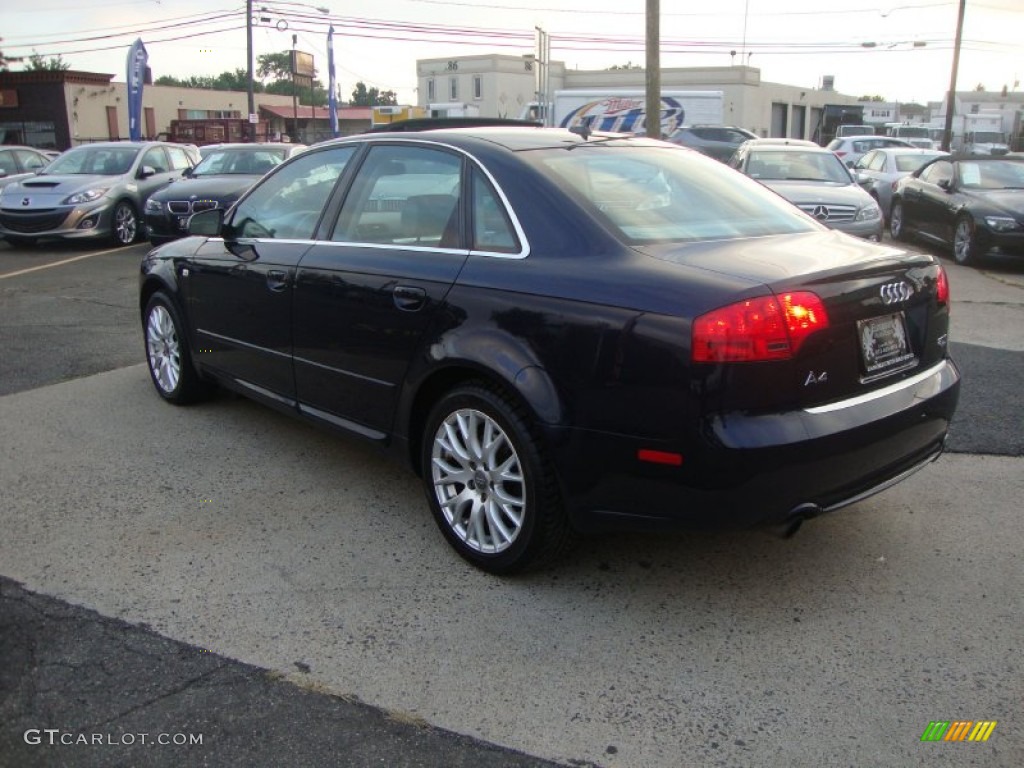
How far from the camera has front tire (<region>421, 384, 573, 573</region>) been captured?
3242 mm

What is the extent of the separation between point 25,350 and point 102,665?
17.0 ft

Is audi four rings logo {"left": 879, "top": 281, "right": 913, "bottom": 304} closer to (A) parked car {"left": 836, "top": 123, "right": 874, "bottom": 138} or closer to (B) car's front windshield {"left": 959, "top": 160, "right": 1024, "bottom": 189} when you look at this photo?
(B) car's front windshield {"left": 959, "top": 160, "right": 1024, "bottom": 189}

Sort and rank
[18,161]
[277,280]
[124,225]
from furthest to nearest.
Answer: [18,161] → [124,225] → [277,280]

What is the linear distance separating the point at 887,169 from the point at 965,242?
215 inches

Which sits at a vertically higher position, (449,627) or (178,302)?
(178,302)

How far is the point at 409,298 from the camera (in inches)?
143

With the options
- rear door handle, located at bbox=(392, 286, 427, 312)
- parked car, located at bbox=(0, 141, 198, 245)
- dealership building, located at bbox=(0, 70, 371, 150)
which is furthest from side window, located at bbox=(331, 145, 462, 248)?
dealership building, located at bbox=(0, 70, 371, 150)

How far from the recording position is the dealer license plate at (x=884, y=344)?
122 inches

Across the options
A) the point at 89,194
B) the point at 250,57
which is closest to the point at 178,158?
the point at 89,194

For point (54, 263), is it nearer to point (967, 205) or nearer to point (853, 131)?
point (967, 205)

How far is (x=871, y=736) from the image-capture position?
2578 millimetres

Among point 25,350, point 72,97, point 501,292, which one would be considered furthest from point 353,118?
point 501,292

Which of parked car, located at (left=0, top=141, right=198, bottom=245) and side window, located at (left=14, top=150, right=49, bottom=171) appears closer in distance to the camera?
parked car, located at (left=0, top=141, right=198, bottom=245)

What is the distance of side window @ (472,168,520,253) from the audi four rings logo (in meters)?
1.31
